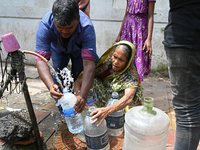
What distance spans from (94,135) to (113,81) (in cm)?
84

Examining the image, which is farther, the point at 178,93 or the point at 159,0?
the point at 159,0

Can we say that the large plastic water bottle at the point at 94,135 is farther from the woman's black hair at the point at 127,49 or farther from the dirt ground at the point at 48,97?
the woman's black hair at the point at 127,49

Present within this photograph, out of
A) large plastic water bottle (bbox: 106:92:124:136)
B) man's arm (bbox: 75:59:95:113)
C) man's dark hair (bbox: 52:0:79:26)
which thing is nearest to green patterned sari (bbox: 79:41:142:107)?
large plastic water bottle (bbox: 106:92:124:136)

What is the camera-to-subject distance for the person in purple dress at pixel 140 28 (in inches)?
112

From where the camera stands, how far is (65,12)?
1708mm

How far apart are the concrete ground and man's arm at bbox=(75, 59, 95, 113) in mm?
847

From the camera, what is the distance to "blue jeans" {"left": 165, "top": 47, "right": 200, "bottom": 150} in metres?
1.23

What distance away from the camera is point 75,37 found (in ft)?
7.11

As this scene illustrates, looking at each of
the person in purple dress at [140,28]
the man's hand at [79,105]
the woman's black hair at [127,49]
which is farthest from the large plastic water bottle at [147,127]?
the person in purple dress at [140,28]

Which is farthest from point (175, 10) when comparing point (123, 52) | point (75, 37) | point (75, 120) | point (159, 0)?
point (159, 0)

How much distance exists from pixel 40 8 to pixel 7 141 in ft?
14.7

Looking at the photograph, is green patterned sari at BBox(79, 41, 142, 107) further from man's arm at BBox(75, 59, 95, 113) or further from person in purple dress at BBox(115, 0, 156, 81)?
person in purple dress at BBox(115, 0, 156, 81)

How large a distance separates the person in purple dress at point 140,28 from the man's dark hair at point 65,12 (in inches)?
56.6

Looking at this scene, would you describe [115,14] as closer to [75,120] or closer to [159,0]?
[159,0]
